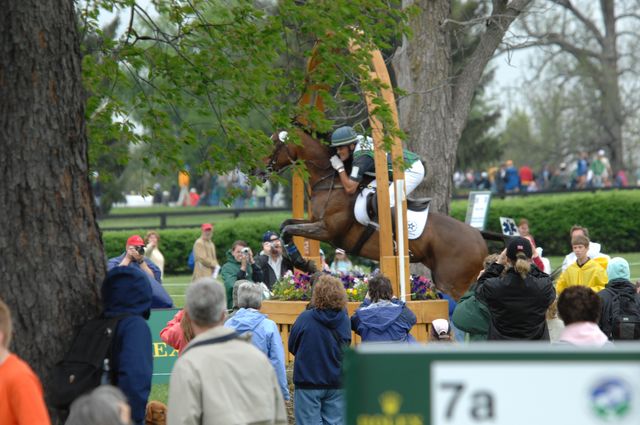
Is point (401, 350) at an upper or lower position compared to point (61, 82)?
lower

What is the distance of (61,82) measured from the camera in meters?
6.60

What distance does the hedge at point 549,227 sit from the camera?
97.2ft

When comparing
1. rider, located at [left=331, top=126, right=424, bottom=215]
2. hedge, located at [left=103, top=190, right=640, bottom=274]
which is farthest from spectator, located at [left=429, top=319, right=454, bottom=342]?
hedge, located at [left=103, top=190, right=640, bottom=274]

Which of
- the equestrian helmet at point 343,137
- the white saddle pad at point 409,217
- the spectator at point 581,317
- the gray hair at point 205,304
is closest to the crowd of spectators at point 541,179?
the white saddle pad at point 409,217

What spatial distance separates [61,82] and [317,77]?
3597 millimetres

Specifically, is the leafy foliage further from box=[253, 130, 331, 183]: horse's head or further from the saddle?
the saddle

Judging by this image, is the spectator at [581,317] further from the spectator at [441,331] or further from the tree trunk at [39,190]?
the spectator at [441,331]

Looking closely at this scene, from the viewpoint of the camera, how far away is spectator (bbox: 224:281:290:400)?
28.6 feet

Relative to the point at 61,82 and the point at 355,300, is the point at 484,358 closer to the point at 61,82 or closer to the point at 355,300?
the point at 61,82

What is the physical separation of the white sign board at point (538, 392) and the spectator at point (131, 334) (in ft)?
8.92

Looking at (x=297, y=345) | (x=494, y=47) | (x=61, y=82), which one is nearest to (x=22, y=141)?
(x=61, y=82)

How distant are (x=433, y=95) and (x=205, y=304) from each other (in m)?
12.9

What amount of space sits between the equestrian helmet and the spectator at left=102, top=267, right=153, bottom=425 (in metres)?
7.58

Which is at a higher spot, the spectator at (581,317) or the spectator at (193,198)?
the spectator at (193,198)
